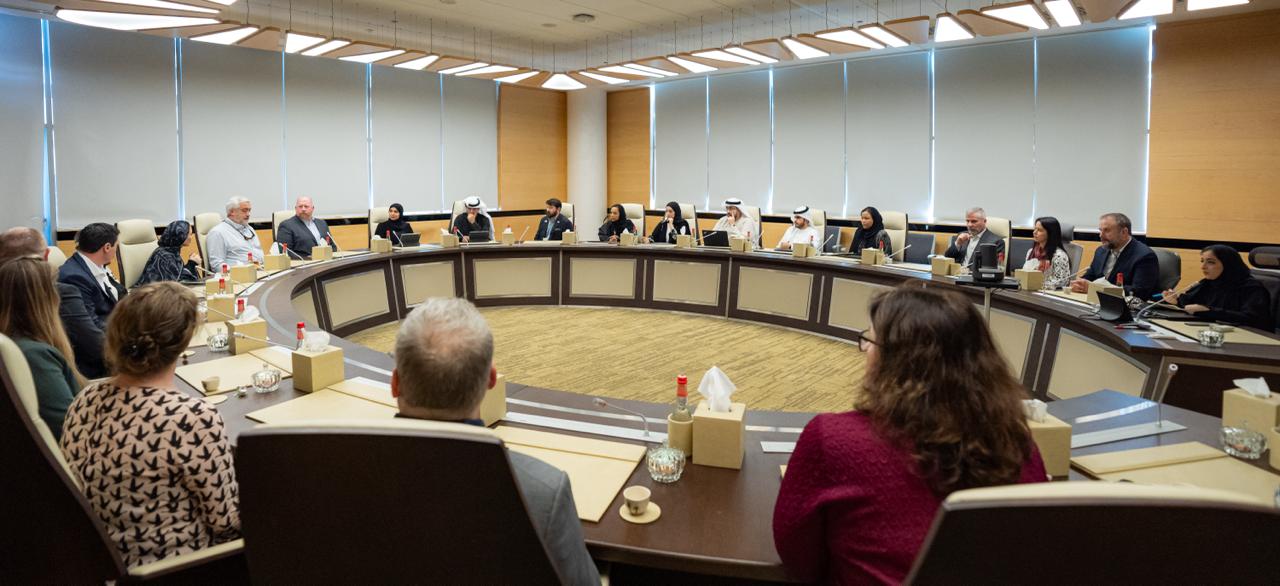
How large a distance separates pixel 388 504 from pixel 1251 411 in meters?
2.30

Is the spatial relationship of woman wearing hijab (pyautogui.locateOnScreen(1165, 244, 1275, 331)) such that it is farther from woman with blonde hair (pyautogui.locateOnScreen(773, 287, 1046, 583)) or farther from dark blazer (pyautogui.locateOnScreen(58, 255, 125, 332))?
dark blazer (pyautogui.locateOnScreen(58, 255, 125, 332))

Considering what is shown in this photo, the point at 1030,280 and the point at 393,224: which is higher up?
the point at 393,224

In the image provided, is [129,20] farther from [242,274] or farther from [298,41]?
[242,274]

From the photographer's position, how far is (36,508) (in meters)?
1.37

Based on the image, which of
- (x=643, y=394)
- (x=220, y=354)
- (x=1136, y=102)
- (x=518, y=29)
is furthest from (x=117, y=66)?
(x=1136, y=102)

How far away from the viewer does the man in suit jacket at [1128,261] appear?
185 inches

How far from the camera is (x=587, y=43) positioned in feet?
32.0

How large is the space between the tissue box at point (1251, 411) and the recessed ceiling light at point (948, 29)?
4.00m

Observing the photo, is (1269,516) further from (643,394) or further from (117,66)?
(117,66)

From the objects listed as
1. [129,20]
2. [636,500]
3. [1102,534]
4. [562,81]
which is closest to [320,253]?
[129,20]

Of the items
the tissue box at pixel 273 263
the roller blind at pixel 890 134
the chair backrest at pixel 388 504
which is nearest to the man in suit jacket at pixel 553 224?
the tissue box at pixel 273 263

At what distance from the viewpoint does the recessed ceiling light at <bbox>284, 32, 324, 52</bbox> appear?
236 inches

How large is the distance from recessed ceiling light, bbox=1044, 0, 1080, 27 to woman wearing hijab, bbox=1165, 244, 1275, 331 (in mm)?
1869

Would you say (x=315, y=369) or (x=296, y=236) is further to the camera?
(x=296, y=236)
